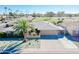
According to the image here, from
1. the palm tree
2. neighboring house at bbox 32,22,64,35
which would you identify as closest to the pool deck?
neighboring house at bbox 32,22,64,35

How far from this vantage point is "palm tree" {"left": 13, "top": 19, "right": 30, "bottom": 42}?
12.5ft

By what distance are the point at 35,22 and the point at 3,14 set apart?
0.56 meters

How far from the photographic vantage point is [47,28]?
12.6 feet

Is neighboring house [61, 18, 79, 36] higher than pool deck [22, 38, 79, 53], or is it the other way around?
neighboring house [61, 18, 79, 36]

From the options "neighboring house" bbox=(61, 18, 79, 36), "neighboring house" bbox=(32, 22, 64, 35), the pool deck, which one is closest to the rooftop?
"neighboring house" bbox=(32, 22, 64, 35)

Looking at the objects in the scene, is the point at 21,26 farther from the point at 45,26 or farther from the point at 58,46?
the point at 58,46

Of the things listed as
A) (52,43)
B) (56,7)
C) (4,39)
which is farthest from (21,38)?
(56,7)

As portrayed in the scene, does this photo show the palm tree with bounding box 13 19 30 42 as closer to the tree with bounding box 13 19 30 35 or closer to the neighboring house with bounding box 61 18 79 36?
the tree with bounding box 13 19 30 35

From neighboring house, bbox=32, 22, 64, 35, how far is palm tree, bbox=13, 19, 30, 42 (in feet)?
0.40

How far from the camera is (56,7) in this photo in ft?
12.5

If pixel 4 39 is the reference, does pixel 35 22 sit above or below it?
above
